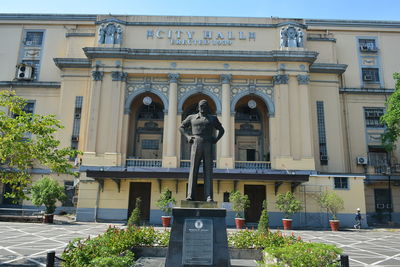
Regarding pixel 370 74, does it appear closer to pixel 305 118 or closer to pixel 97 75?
pixel 305 118

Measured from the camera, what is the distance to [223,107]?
25.2m

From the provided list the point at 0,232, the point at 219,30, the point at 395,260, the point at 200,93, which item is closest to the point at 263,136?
the point at 200,93

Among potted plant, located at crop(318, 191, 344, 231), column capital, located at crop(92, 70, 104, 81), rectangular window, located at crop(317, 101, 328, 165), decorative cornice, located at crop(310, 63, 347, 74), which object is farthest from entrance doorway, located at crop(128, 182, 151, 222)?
decorative cornice, located at crop(310, 63, 347, 74)

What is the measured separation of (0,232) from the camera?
16031mm

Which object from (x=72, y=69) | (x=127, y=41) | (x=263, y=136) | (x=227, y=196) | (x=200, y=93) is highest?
(x=127, y=41)

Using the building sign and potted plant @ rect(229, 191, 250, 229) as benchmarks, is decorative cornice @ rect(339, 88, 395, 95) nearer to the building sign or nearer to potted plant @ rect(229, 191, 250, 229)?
the building sign

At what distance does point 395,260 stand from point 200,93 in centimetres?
1857

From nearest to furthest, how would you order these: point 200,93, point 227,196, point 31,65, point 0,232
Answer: point 0,232
point 227,196
point 200,93
point 31,65

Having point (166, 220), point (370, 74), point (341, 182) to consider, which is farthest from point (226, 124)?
point (370, 74)

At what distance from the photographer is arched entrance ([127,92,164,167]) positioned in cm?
2770

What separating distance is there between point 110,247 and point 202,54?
64.7 feet

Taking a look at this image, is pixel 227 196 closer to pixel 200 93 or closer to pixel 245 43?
pixel 200 93

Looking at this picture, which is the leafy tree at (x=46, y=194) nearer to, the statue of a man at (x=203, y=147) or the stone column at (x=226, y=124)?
the stone column at (x=226, y=124)

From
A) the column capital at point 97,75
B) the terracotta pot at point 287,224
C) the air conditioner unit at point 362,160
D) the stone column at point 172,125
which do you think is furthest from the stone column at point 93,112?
the air conditioner unit at point 362,160
